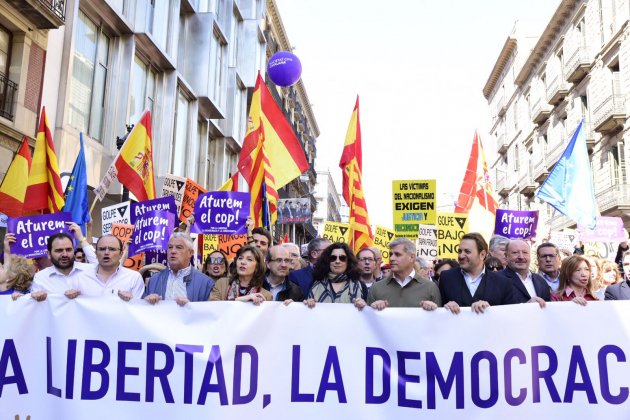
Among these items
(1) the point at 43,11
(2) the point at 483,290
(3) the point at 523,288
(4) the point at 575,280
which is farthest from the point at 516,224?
(1) the point at 43,11

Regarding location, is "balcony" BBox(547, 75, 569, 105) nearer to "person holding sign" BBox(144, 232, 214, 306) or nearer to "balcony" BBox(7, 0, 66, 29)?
"balcony" BBox(7, 0, 66, 29)

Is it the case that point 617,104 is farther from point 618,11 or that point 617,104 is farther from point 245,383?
point 245,383

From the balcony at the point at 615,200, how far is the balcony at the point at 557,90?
8220mm

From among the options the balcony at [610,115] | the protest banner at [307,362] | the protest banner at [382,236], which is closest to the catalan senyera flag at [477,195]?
the protest banner at [382,236]

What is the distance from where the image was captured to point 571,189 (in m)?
11.9

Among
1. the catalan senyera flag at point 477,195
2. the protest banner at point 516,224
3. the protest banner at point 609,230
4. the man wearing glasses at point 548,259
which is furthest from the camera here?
the protest banner at point 609,230

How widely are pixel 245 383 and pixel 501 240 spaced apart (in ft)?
13.1

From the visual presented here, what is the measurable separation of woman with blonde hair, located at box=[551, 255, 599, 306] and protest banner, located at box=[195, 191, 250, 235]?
427 cm

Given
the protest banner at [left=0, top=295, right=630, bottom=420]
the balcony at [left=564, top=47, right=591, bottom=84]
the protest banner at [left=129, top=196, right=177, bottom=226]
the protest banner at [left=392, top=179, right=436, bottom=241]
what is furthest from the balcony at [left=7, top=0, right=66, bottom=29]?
the balcony at [left=564, top=47, right=591, bottom=84]

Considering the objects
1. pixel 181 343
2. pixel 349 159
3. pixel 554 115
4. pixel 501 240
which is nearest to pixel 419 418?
pixel 181 343

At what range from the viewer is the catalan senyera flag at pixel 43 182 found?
8.50 m

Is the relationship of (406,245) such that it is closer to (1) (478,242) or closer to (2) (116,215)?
(1) (478,242)

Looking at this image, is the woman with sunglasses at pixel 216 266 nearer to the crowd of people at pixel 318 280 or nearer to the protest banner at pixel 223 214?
the crowd of people at pixel 318 280

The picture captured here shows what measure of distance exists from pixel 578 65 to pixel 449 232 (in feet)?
82.8
